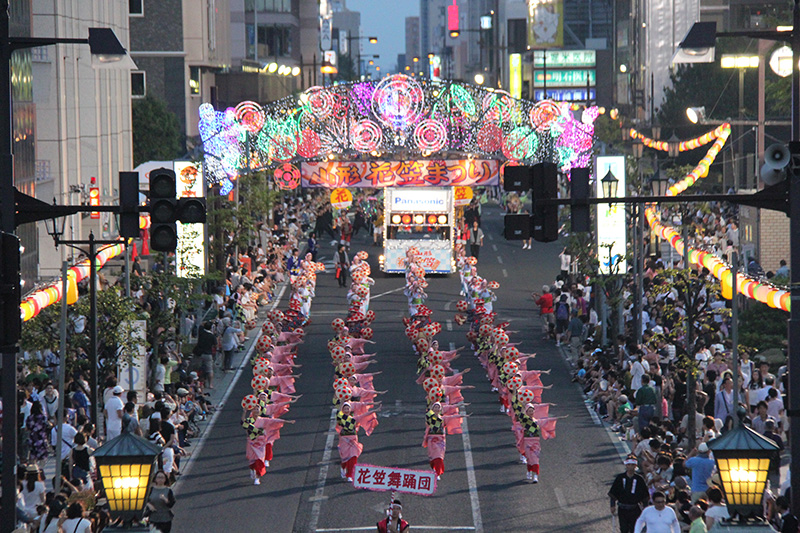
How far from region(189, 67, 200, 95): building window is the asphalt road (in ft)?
123

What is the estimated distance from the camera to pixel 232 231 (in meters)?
41.8

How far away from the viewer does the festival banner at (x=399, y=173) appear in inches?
1706

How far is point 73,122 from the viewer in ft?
144

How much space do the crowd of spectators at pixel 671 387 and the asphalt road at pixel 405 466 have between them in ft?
2.69

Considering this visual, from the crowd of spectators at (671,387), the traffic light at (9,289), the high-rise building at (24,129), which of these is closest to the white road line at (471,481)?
the crowd of spectators at (671,387)

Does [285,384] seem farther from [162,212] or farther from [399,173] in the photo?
[399,173]

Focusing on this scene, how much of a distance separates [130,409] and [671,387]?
9.87m

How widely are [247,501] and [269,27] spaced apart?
Result: 10560cm

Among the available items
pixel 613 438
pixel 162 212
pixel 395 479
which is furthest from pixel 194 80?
pixel 162 212

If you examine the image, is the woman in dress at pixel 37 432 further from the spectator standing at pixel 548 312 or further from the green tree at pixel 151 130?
the green tree at pixel 151 130

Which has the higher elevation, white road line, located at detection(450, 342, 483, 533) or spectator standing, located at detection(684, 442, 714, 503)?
spectator standing, located at detection(684, 442, 714, 503)

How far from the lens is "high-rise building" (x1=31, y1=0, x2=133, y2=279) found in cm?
4019

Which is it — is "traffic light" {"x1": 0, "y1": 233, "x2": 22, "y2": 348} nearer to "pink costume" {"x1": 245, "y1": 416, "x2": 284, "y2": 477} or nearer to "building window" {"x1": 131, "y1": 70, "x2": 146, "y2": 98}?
"pink costume" {"x1": 245, "y1": 416, "x2": 284, "y2": 477}

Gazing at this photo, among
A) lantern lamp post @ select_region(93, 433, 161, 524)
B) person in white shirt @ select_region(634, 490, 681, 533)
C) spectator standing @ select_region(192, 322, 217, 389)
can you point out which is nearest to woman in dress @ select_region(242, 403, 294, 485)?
spectator standing @ select_region(192, 322, 217, 389)
